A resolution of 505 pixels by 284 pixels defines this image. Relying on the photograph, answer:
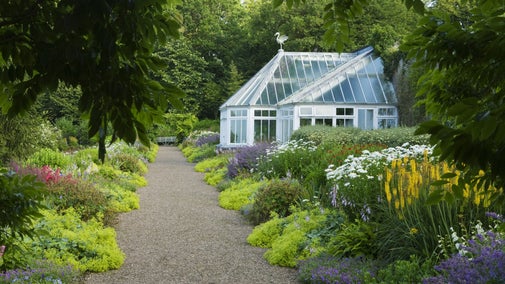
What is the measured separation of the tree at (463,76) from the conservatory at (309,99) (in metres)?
18.6

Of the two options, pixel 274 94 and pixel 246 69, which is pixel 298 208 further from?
pixel 246 69

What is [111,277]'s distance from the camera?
6.09 metres

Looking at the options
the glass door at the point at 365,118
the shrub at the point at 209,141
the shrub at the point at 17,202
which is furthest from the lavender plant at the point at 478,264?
the shrub at the point at 209,141

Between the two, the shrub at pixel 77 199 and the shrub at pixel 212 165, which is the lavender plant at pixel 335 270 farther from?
the shrub at pixel 212 165

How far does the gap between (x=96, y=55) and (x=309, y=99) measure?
20.2 m

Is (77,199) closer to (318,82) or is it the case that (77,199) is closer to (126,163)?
(126,163)

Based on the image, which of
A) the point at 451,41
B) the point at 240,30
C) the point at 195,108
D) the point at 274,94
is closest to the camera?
the point at 451,41

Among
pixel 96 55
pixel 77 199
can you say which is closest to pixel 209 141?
pixel 77 199

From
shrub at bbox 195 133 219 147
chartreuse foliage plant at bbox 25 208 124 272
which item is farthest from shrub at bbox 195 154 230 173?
chartreuse foliage plant at bbox 25 208 124 272

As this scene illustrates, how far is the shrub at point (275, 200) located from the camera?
8.95m

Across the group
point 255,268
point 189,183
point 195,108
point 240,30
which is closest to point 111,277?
point 255,268

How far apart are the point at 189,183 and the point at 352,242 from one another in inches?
394

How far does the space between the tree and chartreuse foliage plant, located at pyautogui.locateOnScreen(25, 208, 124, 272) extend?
14.8ft

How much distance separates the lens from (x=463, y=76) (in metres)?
2.29
